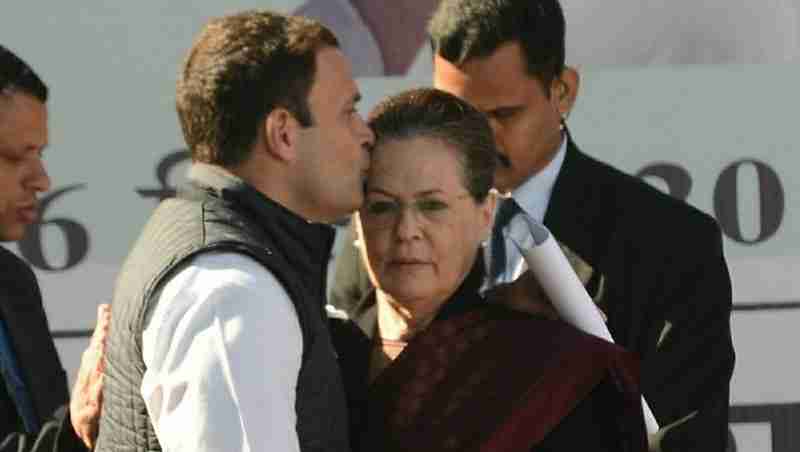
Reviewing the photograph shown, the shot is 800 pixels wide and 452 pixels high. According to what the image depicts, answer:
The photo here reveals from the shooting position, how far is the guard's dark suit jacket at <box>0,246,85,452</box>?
8.71 ft

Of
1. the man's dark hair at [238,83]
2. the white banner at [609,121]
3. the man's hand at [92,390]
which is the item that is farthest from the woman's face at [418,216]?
the white banner at [609,121]

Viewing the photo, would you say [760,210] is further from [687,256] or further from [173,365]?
[173,365]

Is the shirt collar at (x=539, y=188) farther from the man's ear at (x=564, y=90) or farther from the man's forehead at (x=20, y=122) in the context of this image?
the man's forehead at (x=20, y=122)

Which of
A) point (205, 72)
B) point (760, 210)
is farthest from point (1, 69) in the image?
point (760, 210)

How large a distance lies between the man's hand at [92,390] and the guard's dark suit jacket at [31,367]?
108 mm

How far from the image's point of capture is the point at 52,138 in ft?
11.7

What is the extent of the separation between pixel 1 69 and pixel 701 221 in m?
1.08

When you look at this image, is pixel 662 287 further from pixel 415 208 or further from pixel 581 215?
pixel 415 208

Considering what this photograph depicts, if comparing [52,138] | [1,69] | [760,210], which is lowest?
[760,210]

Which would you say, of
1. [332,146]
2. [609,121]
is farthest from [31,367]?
[609,121]

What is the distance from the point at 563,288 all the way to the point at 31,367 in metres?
0.80

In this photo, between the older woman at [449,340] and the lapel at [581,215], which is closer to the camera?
the older woman at [449,340]

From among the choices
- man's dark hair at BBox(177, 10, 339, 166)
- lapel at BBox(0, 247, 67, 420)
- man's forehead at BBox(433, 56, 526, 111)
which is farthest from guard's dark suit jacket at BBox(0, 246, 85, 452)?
man's forehead at BBox(433, 56, 526, 111)

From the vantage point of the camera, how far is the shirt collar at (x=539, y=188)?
310cm
